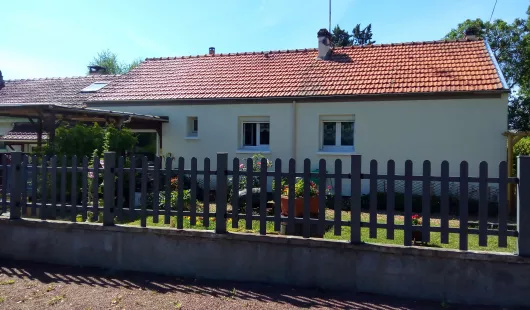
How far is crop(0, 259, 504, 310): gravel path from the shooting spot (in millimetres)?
4344

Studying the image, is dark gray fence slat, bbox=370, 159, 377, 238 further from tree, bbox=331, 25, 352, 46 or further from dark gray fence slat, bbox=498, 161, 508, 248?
tree, bbox=331, 25, 352, 46

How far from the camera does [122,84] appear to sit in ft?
54.6

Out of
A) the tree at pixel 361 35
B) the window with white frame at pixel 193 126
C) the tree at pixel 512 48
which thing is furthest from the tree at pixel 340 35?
the window with white frame at pixel 193 126

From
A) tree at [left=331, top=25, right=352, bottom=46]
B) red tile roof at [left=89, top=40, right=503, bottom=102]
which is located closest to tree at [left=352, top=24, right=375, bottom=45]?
tree at [left=331, top=25, right=352, bottom=46]

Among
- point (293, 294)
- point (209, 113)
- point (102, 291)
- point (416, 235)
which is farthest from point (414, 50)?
point (102, 291)

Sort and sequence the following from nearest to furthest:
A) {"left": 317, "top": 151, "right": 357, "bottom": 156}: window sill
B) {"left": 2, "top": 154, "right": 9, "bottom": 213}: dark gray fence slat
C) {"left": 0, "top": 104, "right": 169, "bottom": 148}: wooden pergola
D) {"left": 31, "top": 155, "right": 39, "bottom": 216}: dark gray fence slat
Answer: {"left": 31, "top": 155, "right": 39, "bottom": 216}: dark gray fence slat → {"left": 2, "top": 154, "right": 9, "bottom": 213}: dark gray fence slat → {"left": 0, "top": 104, "right": 169, "bottom": 148}: wooden pergola → {"left": 317, "top": 151, "right": 357, "bottom": 156}: window sill

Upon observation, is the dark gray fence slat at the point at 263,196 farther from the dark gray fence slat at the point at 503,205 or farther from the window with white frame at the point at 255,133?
the window with white frame at the point at 255,133

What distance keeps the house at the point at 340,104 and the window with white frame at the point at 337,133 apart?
0.03 meters

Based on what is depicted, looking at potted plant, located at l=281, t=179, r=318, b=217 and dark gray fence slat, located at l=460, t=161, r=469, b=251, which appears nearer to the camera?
dark gray fence slat, located at l=460, t=161, r=469, b=251

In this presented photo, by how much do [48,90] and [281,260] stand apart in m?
18.9

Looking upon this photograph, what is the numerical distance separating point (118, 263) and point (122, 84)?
41.1ft

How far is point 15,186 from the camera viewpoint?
6.05 meters

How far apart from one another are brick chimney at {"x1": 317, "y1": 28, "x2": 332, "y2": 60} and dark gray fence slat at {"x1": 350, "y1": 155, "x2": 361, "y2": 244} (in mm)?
11473

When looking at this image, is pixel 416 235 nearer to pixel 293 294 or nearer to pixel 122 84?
pixel 293 294
